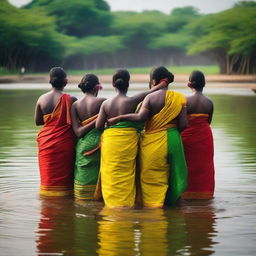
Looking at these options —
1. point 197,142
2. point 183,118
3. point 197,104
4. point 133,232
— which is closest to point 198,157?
point 197,142

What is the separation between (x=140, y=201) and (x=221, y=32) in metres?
73.0

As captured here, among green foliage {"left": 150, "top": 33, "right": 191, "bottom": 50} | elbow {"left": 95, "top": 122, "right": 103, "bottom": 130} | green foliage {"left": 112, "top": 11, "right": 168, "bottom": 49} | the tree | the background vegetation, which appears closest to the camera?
elbow {"left": 95, "top": 122, "right": 103, "bottom": 130}

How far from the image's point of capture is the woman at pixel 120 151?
8.29 meters

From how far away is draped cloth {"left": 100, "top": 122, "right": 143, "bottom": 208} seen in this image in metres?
8.29

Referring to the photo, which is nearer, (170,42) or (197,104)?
(197,104)

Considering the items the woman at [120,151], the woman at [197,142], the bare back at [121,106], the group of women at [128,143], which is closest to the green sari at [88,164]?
the group of women at [128,143]

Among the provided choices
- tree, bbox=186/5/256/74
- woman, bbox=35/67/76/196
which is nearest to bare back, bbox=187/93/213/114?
woman, bbox=35/67/76/196

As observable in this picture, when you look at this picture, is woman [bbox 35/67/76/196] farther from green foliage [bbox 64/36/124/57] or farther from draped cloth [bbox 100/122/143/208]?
green foliage [bbox 64/36/124/57]

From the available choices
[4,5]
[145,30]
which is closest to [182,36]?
[145,30]

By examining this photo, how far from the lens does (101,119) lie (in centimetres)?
844

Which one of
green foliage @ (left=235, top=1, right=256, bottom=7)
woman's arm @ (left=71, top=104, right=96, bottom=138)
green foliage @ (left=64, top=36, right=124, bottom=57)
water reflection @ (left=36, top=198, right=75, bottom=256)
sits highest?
green foliage @ (left=235, top=1, right=256, bottom=7)

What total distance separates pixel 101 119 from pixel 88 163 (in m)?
0.50

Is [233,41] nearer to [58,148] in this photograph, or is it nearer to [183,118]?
[58,148]

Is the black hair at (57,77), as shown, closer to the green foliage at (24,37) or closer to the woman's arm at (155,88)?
the woman's arm at (155,88)
